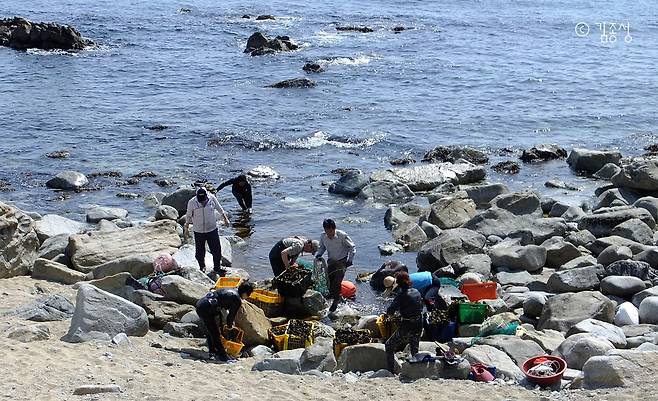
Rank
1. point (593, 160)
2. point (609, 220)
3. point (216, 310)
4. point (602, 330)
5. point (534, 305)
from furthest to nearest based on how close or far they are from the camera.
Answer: point (593, 160) < point (609, 220) < point (534, 305) < point (602, 330) < point (216, 310)

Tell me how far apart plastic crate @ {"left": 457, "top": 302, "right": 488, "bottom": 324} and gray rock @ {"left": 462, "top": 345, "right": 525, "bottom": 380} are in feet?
4.26

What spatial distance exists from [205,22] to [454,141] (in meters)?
34.2

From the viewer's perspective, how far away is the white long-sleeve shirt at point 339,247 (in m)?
17.0

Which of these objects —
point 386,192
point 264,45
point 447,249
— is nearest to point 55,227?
point 386,192

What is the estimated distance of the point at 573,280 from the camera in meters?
17.4

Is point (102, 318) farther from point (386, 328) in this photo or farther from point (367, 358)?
point (386, 328)

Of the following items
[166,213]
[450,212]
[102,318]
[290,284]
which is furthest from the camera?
Answer: [166,213]

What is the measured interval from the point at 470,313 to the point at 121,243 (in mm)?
7734

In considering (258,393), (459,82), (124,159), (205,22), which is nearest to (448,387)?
(258,393)

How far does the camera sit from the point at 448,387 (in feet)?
41.5

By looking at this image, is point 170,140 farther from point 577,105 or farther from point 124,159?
point 577,105

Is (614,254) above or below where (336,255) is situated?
below

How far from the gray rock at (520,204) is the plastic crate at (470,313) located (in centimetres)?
742

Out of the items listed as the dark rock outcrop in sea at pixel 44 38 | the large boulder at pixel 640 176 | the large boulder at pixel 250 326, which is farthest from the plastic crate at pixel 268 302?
the dark rock outcrop in sea at pixel 44 38
